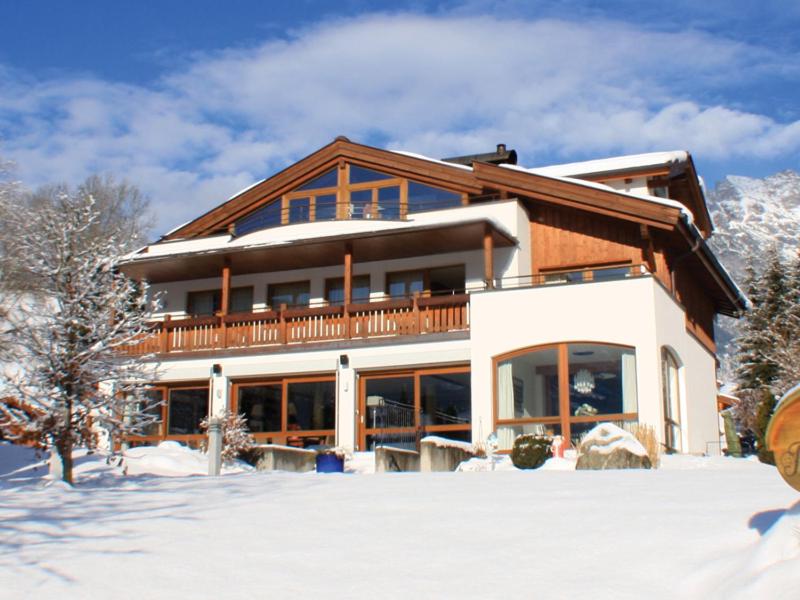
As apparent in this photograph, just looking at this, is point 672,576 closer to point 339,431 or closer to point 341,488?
point 341,488

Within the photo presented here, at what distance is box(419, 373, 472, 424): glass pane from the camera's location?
2067cm

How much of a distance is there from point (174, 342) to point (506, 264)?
795cm

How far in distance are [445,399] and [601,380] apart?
11.0 feet

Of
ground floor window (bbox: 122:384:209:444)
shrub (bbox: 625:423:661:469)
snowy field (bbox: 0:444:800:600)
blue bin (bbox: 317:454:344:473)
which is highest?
ground floor window (bbox: 122:384:209:444)

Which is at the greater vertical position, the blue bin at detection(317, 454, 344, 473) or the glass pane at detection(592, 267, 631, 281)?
the glass pane at detection(592, 267, 631, 281)

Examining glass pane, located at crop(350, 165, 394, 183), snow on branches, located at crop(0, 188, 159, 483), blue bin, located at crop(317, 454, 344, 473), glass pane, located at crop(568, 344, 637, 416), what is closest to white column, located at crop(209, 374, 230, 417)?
blue bin, located at crop(317, 454, 344, 473)

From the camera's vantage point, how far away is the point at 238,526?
9.13 metres

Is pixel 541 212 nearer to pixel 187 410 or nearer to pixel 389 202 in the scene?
pixel 389 202

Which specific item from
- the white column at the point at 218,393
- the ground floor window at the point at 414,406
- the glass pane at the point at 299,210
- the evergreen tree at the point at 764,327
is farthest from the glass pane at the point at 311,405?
the evergreen tree at the point at 764,327

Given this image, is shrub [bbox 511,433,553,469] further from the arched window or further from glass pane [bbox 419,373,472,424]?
glass pane [bbox 419,373,472,424]

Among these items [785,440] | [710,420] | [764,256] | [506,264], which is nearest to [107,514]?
[785,440]

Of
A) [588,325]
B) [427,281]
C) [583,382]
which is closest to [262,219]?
[427,281]

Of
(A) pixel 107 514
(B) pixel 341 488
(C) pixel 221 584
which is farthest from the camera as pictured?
(B) pixel 341 488

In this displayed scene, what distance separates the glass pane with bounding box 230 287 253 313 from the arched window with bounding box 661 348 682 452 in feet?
33.7
